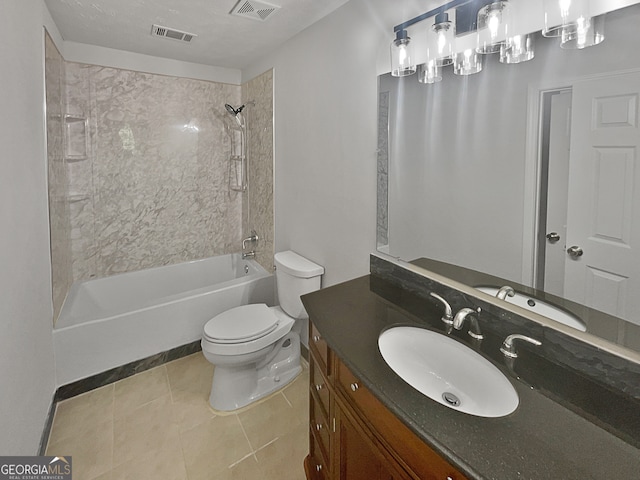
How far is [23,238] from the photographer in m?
1.52

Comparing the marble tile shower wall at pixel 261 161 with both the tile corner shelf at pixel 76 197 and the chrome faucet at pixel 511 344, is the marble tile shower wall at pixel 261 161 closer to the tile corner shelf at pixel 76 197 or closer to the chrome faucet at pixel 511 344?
the tile corner shelf at pixel 76 197

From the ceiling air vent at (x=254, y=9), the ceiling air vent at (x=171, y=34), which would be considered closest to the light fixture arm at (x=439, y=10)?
the ceiling air vent at (x=254, y=9)

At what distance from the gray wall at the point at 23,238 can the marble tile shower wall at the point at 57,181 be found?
6.9 inches

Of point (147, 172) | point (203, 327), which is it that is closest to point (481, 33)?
point (203, 327)

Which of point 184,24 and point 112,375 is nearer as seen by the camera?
point 184,24

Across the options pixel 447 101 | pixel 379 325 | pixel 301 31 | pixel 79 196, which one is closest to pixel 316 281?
pixel 379 325

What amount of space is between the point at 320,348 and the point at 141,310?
1.66 m

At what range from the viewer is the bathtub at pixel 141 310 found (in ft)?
7.27

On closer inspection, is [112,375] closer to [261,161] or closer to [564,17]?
[261,161]

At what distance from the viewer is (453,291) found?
55.0 inches

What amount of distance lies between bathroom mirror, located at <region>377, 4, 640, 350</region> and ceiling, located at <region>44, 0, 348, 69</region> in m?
0.93

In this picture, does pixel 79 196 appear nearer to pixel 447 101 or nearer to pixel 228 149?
pixel 228 149

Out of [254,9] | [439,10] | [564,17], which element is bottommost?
[564,17]

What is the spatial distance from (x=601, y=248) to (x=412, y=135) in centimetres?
88
